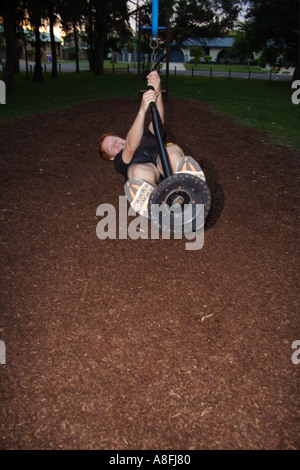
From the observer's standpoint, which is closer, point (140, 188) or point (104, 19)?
point (140, 188)

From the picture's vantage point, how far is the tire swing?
3.88m

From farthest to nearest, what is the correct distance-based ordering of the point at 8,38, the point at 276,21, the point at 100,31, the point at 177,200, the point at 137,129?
the point at 100,31
the point at 276,21
the point at 8,38
the point at 137,129
the point at 177,200

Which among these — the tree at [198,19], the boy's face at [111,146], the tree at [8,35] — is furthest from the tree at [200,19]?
the boy's face at [111,146]

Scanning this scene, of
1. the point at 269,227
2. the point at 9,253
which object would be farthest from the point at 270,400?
the point at 9,253

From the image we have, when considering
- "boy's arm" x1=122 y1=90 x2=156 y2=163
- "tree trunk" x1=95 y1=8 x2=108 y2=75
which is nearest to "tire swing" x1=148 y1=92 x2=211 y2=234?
"boy's arm" x1=122 y1=90 x2=156 y2=163

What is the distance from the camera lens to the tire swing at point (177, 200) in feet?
12.7

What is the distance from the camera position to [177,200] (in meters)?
3.95

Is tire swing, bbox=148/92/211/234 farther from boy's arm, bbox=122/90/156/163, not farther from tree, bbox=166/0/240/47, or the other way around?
tree, bbox=166/0/240/47

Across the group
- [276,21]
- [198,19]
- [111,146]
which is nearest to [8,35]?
[111,146]

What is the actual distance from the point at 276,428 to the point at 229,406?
351 millimetres

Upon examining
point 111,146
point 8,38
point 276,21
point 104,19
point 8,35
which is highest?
point 104,19

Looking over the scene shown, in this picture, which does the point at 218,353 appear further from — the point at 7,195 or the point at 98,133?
the point at 98,133

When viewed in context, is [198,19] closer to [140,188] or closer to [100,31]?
[100,31]

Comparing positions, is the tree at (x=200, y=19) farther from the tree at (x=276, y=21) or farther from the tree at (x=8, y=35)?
the tree at (x=8, y=35)
